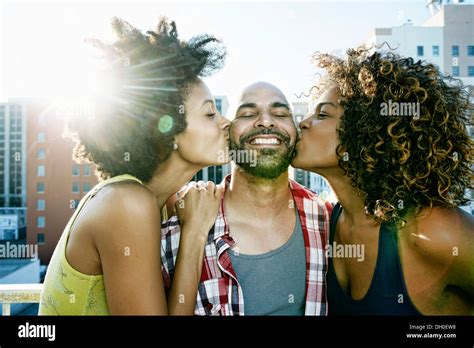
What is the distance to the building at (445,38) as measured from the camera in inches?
831

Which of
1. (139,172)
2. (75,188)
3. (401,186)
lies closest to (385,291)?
(401,186)

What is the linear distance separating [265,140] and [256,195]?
0.39m

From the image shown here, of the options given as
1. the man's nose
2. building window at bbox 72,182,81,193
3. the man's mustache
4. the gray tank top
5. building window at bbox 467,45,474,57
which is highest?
building window at bbox 467,45,474,57

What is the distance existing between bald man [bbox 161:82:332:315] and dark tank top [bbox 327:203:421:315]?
20 cm

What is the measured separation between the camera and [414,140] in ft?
6.79

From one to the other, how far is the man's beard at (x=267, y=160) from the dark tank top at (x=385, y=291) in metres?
0.71

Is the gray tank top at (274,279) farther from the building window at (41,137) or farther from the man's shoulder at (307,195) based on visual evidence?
the building window at (41,137)

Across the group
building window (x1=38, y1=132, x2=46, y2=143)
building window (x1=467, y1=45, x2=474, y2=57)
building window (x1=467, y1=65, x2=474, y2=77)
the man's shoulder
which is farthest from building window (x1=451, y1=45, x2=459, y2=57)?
building window (x1=38, y1=132, x2=46, y2=143)

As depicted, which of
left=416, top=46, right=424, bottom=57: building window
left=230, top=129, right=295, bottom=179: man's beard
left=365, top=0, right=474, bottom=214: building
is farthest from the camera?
left=416, top=46, right=424, bottom=57: building window

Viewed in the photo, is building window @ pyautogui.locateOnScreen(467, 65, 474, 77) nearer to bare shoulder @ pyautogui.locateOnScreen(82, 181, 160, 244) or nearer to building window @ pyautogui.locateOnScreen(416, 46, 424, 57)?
building window @ pyautogui.locateOnScreen(416, 46, 424, 57)

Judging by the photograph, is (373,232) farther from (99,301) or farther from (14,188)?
(14,188)

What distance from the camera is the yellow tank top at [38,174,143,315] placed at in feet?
6.11

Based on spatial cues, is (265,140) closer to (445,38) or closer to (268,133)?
(268,133)

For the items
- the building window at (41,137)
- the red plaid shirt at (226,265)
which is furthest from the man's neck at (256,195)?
the building window at (41,137)
